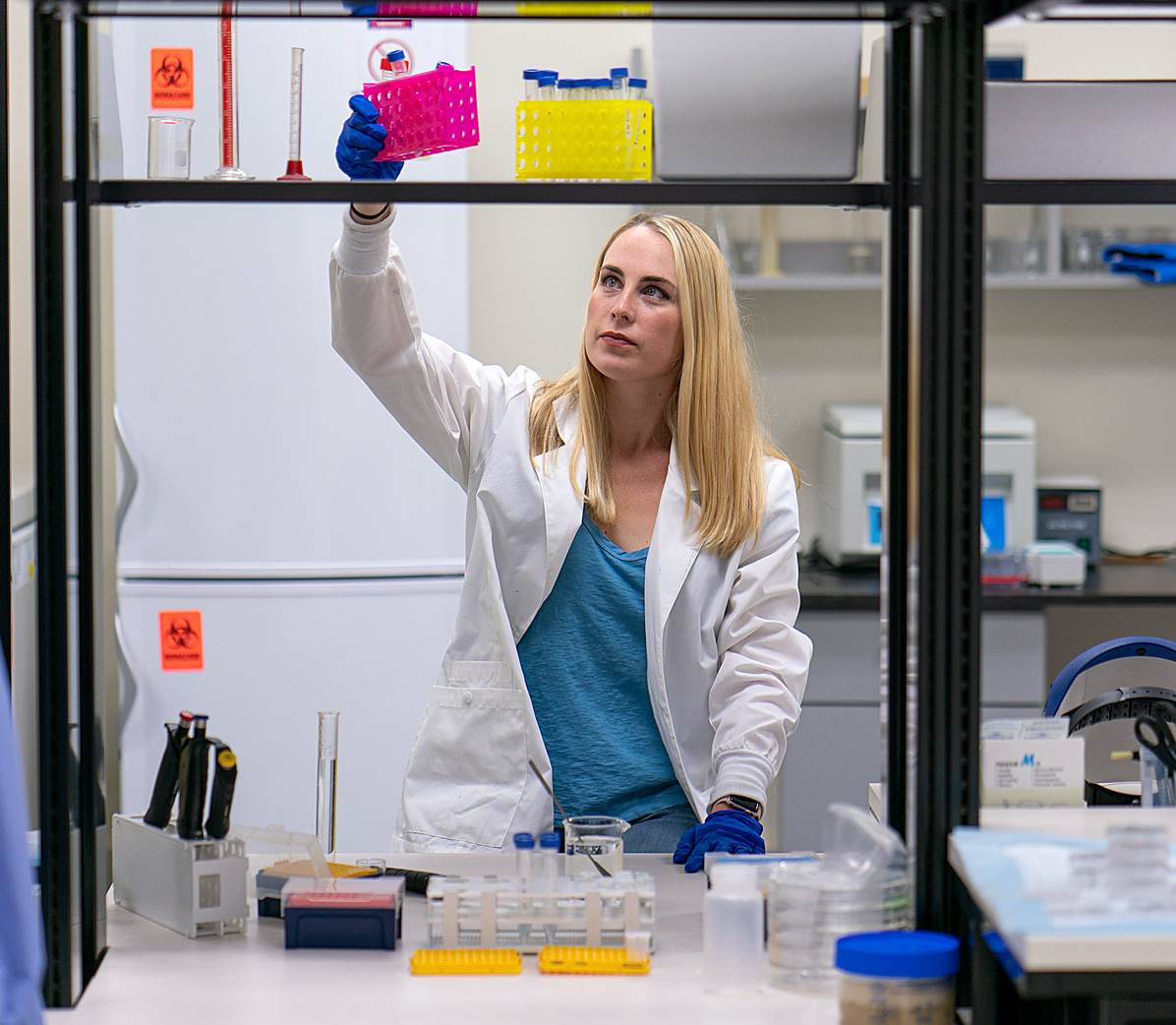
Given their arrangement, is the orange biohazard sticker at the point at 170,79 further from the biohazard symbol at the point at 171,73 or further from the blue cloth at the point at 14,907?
the blue cloth at the point at 14,907

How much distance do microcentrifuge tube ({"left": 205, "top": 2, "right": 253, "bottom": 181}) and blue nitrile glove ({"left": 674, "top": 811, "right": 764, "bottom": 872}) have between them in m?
0.88

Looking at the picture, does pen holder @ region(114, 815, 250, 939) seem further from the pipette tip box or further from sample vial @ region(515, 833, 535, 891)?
sample vial @ region(515, 833, 535, 891)

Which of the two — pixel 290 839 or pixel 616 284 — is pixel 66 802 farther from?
pixel 616 284

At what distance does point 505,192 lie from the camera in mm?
1291

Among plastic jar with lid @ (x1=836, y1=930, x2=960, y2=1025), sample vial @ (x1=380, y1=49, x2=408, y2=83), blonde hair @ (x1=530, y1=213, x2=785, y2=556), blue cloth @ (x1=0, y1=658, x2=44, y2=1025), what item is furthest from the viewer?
blonde hair @ (x1=530, y1=213, x2=785, y2=556)

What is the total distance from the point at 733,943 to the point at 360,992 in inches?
13.4

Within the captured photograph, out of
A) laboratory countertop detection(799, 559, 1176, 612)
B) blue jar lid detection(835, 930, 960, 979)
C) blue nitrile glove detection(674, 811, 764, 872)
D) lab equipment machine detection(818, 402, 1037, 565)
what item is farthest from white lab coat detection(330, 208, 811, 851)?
lab equipment machine detection(818, 402, 1037, 565)

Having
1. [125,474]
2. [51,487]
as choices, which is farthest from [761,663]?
[125,474]

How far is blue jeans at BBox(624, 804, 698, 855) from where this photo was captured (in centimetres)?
168

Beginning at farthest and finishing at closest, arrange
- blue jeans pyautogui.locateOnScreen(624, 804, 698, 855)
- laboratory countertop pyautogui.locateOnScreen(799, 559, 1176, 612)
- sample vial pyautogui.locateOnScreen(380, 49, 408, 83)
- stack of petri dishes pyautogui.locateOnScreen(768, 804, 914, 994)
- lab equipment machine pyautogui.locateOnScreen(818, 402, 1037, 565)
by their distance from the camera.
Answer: lab equipment machine pyautogui.locateOnScreen(818, 402, 1037, 565) → laboratory countertop pyautogui.locateOnScreen(799, 559, 1176, 612) → blue jeans pyautogui.locateOnScreen(624, 804, 698, 855) → sample vial pyautogui.locateOnScreen(380, 49, 408, 83) → stack of petri dishes pyautogui.locateOnScreen(768, 804, 914, 994)

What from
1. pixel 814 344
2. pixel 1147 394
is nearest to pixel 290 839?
pixel 814 344

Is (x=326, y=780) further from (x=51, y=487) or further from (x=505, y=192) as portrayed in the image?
(x=505, y=192)

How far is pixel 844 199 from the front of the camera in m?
1.30

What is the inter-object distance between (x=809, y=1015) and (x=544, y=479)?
91cm
